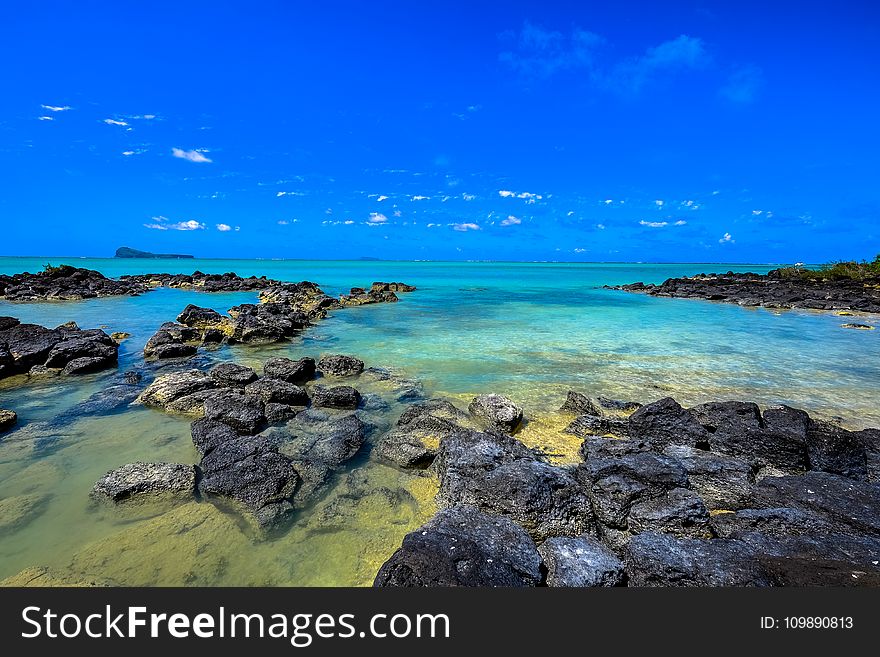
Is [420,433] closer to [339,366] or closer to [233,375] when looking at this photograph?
[339,366]

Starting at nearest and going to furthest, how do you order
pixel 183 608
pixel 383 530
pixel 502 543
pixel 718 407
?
pixel 183 608 < pixel 502 543 < pixel 383 530 < pixel 718 407

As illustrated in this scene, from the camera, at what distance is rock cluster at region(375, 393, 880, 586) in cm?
332

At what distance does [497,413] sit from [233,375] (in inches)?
252

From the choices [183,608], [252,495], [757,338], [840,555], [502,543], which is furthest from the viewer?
[757,338]

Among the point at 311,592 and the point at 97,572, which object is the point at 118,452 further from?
the point at 311,592

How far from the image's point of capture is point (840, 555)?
333 cm

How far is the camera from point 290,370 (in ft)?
32.9

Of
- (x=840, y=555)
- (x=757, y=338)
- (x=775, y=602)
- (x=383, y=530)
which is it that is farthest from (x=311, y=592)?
(x=757, y=338)

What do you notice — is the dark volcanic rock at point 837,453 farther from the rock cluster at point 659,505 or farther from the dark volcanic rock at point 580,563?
the dark volcanic rock at point 580,563

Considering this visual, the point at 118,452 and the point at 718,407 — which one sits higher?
the point at 718,407

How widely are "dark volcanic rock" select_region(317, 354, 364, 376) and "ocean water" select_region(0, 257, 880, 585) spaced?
3.05ft

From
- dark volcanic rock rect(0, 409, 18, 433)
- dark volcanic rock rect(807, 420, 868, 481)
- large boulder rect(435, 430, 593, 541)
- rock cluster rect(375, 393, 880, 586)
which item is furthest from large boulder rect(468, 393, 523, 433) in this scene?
dark volcanic rock rect(0, 409, 18, 433)

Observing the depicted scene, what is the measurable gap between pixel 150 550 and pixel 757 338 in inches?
829

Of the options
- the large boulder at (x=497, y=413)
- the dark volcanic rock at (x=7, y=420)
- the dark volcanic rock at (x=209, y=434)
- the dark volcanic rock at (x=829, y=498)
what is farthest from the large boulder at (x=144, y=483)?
the dark volcanic rock at (x=829, y=498)
